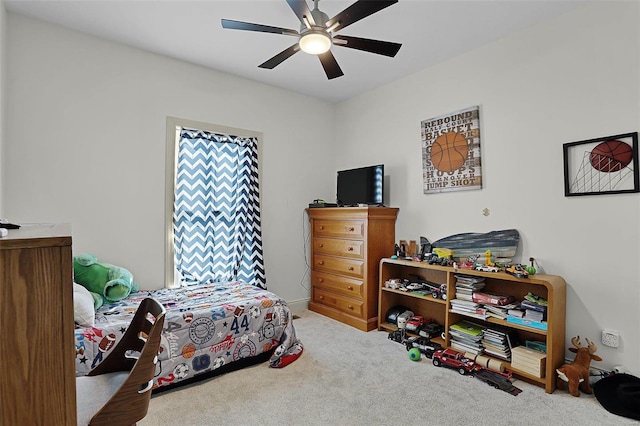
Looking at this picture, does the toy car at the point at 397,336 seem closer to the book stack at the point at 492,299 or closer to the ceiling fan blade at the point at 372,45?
the book stack at the point at 492,299

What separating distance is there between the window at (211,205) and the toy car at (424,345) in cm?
171

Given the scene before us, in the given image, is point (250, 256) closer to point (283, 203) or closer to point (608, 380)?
point (283, 203)

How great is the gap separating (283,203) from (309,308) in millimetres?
1391

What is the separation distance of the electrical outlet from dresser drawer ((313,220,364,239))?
2.09 metres

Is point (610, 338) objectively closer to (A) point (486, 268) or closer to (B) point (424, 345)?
(A) point (486, 268)

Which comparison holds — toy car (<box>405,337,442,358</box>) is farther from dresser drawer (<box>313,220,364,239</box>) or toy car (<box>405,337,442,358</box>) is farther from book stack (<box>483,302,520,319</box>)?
dresser drawer (<box>313,220,364,239</box>)

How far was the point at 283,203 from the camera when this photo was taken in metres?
4.23

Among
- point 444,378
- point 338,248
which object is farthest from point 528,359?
point 338,248

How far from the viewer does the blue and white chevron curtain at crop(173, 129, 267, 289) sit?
138 inches

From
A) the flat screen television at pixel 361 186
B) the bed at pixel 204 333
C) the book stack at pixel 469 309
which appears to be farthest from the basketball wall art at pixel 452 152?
the bed at pixel 204 333

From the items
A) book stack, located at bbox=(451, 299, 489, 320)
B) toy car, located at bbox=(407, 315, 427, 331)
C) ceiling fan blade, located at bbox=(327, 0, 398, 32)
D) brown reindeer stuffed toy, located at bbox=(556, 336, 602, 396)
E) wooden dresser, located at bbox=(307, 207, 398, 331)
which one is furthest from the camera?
wooden dresser, located at bbox=(307, 207, 398, 331)

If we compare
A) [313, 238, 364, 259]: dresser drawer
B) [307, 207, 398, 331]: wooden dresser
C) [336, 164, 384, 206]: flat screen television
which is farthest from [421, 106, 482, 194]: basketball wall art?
[313, 238, 364, 259]: dresser drawer

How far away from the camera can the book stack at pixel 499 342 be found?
266cm

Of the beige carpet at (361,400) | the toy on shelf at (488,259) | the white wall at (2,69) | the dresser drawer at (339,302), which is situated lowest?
the beige carpet at (361,400)
